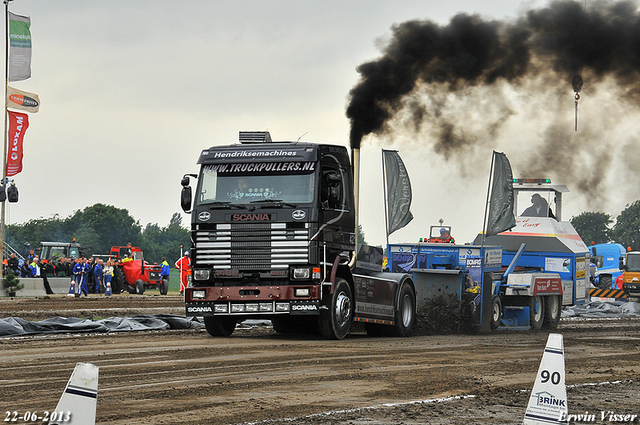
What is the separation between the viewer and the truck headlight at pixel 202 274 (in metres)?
15.3

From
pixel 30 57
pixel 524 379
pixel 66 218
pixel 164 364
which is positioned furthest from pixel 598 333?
pixel 66 218

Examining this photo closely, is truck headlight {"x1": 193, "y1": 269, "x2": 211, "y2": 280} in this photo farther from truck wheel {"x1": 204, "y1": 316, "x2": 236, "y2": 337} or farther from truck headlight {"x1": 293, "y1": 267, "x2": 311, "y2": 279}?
truck headlight {"x1": 293, "y1": 267, "x2": 311, "y2": 279}

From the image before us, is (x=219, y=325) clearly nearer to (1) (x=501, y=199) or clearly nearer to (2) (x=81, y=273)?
(1) (x=501, y=199)

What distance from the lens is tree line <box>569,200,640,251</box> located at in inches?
4339

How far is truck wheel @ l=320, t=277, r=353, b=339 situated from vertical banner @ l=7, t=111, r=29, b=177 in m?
24.2

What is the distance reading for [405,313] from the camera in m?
17.7

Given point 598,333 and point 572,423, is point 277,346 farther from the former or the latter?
point 598,333

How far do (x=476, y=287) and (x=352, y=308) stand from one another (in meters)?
3.82

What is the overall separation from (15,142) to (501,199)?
22.8m

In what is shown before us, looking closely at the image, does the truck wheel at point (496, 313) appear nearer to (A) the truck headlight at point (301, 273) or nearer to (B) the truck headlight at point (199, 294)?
(A) the truck headlight at point (301, 273)

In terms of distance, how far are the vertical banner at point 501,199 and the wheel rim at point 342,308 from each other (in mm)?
6674

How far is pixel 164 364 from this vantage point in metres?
11.2

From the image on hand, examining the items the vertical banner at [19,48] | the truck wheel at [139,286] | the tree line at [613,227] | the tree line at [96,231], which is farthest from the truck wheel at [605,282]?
the tree line at [96,231]

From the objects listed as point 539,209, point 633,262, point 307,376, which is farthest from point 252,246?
point 633,262
